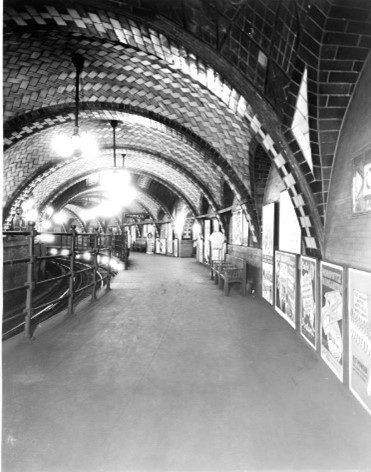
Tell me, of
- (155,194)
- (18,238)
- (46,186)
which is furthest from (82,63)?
(155,194)

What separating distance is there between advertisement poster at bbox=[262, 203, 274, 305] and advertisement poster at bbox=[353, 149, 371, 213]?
312 centimetres

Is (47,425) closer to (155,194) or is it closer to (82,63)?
(82,63)

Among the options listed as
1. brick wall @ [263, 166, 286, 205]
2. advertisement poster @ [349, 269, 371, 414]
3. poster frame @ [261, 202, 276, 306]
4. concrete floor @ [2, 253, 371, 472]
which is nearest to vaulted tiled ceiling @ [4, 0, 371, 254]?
advertisement poster @ [349, 269, 371, 414]

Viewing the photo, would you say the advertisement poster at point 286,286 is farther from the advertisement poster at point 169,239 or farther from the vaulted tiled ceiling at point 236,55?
the advertisement poster at point 169,239

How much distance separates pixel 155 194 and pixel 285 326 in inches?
570

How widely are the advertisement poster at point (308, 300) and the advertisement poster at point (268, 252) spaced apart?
165 centimetres

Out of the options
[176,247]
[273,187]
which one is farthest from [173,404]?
[176,247]

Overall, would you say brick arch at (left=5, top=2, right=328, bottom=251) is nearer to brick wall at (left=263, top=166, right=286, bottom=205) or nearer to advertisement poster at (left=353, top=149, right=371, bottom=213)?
advertisement poster at (left=353, top=149, right=371, bottom=213)

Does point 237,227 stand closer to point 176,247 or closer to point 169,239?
point 176,247

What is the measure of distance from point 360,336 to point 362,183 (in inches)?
53.6

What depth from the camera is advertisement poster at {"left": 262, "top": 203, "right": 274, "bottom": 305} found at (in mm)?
6004

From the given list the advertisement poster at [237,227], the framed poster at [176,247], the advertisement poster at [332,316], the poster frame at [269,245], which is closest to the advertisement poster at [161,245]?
the framed poster at [176,247]

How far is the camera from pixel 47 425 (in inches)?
88.4

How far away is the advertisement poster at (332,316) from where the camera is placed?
3.05 meters
